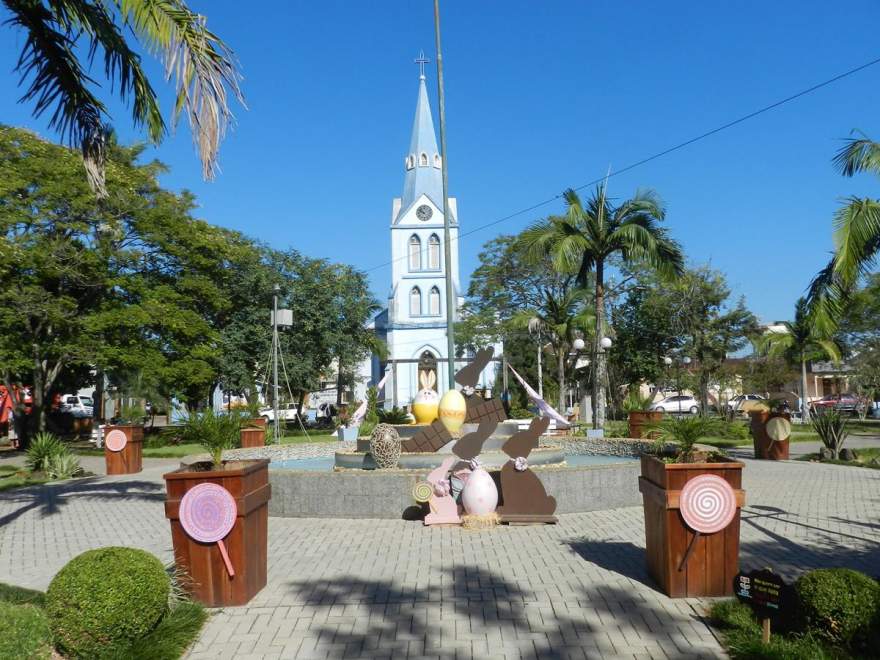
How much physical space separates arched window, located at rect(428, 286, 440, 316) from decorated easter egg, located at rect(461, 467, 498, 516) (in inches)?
1935

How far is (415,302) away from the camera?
58906 millimetres

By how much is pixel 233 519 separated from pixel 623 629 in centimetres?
313

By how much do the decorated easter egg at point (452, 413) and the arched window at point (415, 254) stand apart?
45.0m

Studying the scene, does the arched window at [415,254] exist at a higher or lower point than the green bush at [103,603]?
higher

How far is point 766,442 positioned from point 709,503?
13096 mm

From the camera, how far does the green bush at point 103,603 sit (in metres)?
4.90

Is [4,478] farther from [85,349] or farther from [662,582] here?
[662,582]

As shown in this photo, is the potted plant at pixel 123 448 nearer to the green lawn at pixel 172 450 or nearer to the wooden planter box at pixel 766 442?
the green lawn at pixel 172 450

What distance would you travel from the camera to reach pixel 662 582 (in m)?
6.43

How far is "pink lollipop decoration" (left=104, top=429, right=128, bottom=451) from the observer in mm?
17594

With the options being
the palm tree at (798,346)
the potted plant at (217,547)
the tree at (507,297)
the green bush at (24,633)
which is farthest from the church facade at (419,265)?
the green bush at (24,633)

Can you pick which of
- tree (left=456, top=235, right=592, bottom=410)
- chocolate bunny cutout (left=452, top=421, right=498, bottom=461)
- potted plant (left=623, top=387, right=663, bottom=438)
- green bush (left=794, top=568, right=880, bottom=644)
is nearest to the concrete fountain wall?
chocolate bunny cutout (left=452, top=421, right=498, bottom=461)

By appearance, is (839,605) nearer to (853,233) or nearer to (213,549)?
(213,549)

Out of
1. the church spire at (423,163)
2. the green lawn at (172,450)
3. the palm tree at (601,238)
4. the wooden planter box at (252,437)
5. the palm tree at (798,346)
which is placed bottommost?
the green lawn at (172,450)
